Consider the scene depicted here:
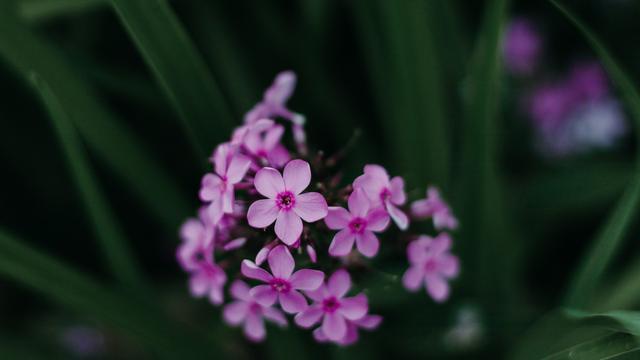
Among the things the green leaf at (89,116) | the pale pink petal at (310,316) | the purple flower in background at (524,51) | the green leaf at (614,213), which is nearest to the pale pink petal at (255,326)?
the pale pink petal at (310,316)

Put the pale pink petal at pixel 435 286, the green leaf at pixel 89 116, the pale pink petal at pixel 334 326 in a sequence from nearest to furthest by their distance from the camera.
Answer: the pale pink petal at pixel 334 326 → the pale pink petal at pixel 435 286 → the green leaf at pixel 89 116

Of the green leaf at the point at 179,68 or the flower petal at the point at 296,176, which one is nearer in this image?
the flower petal at the point at 296,176

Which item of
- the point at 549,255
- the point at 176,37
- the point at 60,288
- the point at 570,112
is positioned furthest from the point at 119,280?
the point at 570,112

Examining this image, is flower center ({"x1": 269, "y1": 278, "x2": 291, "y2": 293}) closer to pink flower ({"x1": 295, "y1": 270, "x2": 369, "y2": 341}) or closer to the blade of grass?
pink flower ({"x1": 295, "y1": 270, "x2": 369, "y2": 341})

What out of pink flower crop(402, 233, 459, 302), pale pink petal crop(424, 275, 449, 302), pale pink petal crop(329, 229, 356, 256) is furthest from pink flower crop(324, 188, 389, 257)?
pale pink petal crop(424, 275, 449, 302)

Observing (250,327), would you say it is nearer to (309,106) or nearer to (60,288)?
(60,288)

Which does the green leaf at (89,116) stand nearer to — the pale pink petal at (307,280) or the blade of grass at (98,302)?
the blade of grass at (98,302)

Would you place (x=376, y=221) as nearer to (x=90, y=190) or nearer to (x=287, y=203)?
(x=287, y=203)
